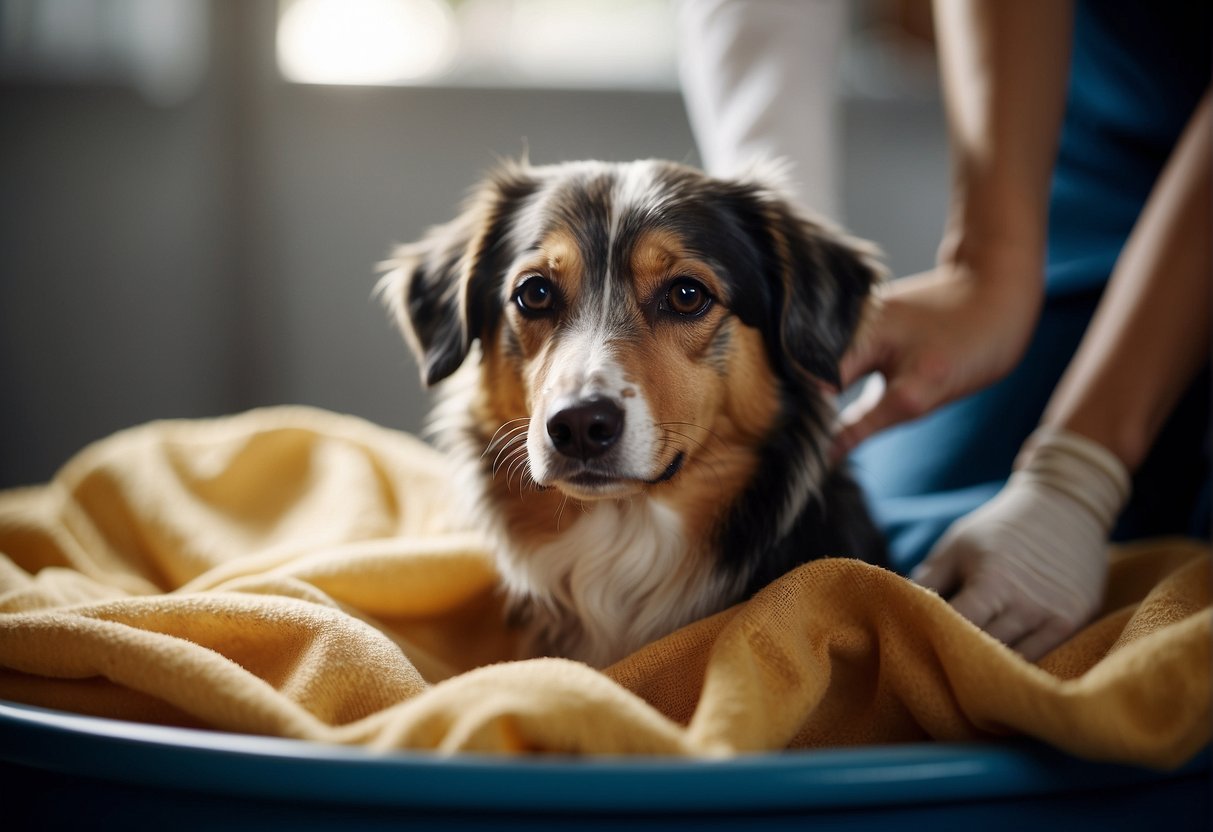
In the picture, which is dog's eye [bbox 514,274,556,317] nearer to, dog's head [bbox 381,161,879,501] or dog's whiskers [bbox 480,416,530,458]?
dog's head [bbox 381,161,879,501]

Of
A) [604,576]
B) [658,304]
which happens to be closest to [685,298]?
[658,304]

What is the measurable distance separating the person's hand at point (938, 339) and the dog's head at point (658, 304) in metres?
0.09

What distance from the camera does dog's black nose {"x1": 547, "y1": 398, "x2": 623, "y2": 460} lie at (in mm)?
1162

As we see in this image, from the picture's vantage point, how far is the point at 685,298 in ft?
4.48

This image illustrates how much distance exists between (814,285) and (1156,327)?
505mm

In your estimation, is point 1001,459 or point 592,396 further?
point 1001,459

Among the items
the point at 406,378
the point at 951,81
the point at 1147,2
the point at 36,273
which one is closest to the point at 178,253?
the point at 36,273

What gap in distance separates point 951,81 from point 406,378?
7.52 feet

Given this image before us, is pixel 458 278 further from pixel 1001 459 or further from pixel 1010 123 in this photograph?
pixel 1001 459

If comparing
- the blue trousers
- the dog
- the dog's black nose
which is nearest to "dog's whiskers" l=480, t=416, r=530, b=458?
the dog

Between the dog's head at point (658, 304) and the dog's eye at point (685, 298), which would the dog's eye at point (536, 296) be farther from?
the dog's eye at point (685, 298)

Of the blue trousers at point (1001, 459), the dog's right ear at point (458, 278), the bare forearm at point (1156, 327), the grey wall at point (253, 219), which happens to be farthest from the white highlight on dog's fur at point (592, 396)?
the grey wall at point (253, 219)

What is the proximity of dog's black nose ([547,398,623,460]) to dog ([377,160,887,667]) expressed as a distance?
0.33 feet

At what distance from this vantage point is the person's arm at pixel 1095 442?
4.23ft
